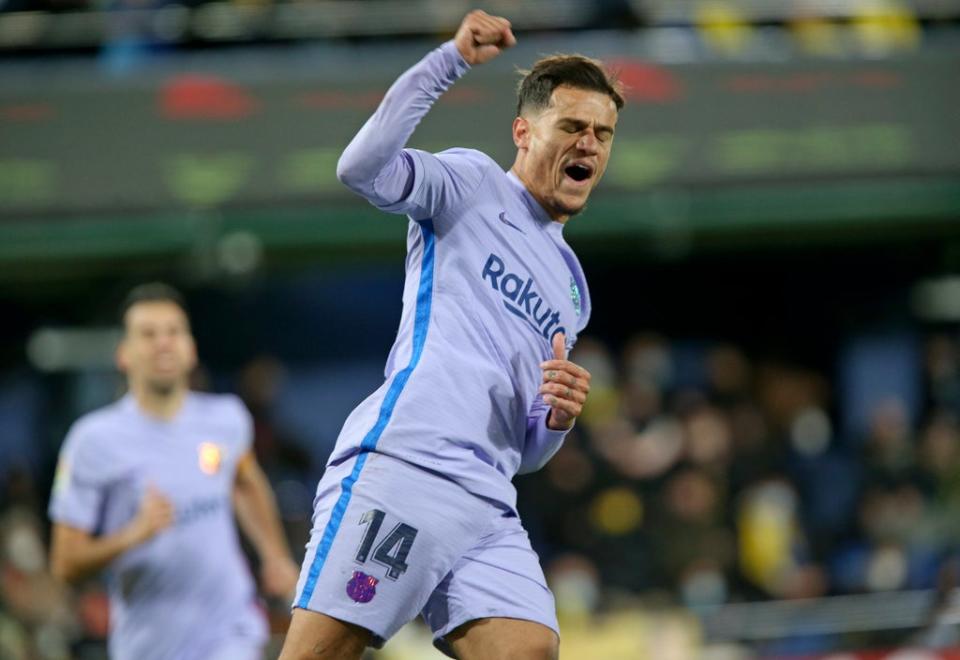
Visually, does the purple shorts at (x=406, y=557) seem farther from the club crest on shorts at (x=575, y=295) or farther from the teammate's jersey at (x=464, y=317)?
the club crest on shorts at (x=575, y=295)

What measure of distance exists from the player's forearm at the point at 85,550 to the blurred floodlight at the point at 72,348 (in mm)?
6404

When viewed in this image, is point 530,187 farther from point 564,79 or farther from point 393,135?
point 393,135

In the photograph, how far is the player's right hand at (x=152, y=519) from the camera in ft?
18.2

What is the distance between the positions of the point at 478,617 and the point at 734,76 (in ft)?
30.3

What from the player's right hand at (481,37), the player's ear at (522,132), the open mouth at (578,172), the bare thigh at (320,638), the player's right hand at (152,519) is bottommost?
the player's right hand at (152,519)

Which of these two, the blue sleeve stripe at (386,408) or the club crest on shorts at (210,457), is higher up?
the blue sleeve stripe at (386,408)

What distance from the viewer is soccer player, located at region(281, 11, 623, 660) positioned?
3.86m

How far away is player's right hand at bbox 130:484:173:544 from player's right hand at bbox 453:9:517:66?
2441mm

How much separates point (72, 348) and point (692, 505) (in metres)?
5.57

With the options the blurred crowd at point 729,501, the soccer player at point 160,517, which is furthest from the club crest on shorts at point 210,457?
the blurred crowd at point 729,501

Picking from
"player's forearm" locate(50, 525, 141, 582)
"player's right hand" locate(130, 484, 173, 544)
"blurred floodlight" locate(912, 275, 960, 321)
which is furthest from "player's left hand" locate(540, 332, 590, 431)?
"blurred floodlight" locate(912, 275, 960, 321)

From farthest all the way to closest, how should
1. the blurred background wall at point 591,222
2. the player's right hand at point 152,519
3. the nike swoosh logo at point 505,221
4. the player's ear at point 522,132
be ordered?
the blurred background wall at point 591,222
the player's right hand at point 152,519
the player's ear at point 522,132
the nike swoosh logo at point 505,221

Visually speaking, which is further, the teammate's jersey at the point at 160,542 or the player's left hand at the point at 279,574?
the player's left hand at the point at 279,574

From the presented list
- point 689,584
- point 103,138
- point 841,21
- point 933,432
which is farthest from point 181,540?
point 841,21
